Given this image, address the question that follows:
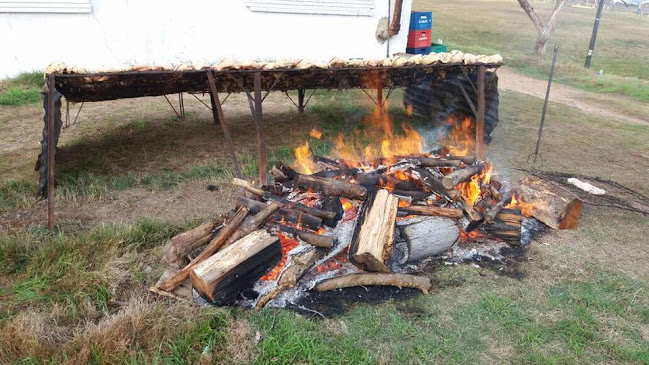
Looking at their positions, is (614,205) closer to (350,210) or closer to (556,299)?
(556,299)

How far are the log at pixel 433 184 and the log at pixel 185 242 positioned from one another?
265 cm

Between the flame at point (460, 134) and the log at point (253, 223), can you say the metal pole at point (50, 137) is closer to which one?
the log at point (253, 223)

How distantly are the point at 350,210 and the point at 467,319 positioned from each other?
71.3 inches

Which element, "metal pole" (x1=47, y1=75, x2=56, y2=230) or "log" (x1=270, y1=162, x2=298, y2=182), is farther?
"log" (x1=270, y1=162, x2=298, y2=182)

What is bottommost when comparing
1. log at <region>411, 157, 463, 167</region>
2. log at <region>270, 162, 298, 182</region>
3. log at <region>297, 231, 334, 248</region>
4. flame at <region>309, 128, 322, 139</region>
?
flame at <region>309, 128, 322, 139</region>

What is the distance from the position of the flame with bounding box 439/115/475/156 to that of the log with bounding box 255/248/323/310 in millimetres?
5581

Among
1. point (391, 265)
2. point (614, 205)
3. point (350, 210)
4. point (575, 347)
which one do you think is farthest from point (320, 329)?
point (614, 205)

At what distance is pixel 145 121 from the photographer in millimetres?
9984

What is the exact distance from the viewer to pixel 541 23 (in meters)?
21.1

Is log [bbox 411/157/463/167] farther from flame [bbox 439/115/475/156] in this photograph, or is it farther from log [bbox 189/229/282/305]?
flame [bbox 439/115/475/156]

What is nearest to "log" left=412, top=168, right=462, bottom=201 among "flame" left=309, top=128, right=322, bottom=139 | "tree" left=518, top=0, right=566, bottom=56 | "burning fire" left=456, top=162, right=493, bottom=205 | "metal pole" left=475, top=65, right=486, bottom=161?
"burning fire" left=456, top=162, right=493, bottom=205

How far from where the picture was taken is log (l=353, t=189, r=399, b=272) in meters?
4.11

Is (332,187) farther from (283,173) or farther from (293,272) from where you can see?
(293,272)

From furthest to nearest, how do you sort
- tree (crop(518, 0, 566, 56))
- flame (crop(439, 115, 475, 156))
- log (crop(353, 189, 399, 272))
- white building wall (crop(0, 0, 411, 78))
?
tree (crop(518, 0, 566, 56)) → white building wall (crop(0, 0, 411, 78)) → flame (crop(439, 115, 475, 156)) → log (crop(353, 189, 399, 272))
